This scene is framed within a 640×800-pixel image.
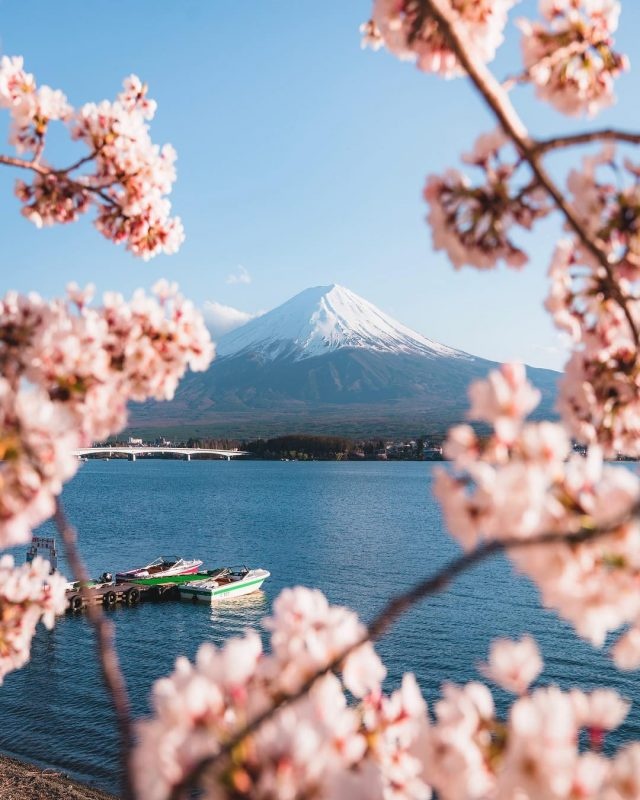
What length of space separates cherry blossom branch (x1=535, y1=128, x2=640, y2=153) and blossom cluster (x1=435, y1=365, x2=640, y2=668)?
20.8 inches

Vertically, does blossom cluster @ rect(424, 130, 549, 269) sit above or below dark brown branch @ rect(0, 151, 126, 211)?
below

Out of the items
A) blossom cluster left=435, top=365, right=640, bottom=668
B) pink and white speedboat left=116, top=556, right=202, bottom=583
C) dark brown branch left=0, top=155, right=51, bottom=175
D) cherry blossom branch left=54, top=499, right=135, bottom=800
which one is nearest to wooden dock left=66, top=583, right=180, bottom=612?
pink and white speedboat left=116, top=556, right=202, bottom=583

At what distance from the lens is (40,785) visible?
15891 mm

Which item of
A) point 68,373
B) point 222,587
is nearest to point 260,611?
point 222,587

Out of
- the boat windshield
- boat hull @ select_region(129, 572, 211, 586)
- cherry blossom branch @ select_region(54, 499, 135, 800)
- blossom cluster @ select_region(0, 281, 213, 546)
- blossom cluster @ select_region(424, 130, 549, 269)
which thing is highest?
blossom cluster @ select_region(424, 130, 549, 269)

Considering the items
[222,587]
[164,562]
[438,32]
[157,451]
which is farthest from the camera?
[157,451]

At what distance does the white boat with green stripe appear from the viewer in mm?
31891

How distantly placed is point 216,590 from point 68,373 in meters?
31.3

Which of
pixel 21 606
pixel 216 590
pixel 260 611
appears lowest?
pixel 260 611

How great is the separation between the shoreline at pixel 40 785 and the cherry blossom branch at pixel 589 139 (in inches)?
686

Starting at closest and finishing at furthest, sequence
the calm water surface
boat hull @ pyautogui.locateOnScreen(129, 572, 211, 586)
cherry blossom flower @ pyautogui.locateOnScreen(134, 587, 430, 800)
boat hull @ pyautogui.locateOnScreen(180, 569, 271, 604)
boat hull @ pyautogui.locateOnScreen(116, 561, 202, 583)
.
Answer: cherry blossom flower @ pyautogui.locateOnScreen(134, 587, 430, 800), the calm water surface, boat hull @ pyautogui.locateOnScreen(180, 569, 271, 604), boat hull @ pyautogui.locateOnScreen(129, 572, 211, 586), boat hull @ pyautogui.locateOnScreen(116, 561, 202, 583)

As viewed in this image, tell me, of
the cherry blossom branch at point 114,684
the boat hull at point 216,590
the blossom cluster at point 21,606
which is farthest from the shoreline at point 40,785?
the cherry blossom branch at point 114,684

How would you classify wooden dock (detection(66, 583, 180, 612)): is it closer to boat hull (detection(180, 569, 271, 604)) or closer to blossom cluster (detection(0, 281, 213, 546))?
boat hull (detection(180, 569, 271, 604))

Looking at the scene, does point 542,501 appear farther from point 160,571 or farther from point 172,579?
point 160,571
